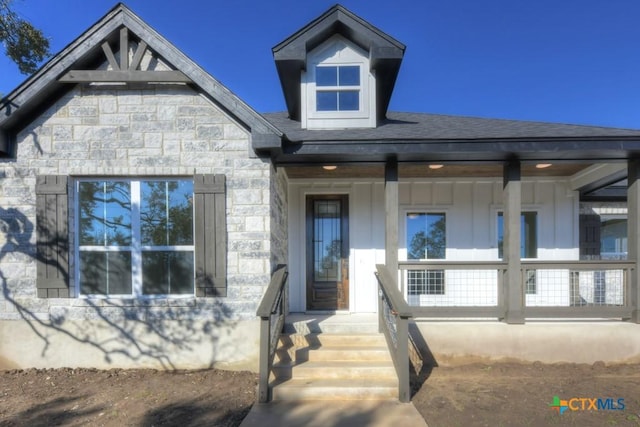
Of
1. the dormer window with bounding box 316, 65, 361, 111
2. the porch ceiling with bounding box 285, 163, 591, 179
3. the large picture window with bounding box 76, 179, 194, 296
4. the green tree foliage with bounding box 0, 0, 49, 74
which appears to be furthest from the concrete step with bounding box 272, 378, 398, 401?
the green tree foliage with bounding box 0, 0, 49, 74

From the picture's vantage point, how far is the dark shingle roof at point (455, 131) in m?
5.13

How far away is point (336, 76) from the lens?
629 cm

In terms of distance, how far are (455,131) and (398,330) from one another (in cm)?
333

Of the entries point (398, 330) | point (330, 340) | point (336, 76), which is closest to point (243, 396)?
point (330, 340)

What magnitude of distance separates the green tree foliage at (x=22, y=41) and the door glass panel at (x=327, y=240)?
992cm

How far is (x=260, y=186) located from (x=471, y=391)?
3.83 meters

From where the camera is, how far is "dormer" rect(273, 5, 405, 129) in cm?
602

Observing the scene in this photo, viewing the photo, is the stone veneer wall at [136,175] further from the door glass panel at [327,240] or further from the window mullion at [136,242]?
the door glass panel at [327,240]

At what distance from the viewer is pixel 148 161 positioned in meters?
5.01

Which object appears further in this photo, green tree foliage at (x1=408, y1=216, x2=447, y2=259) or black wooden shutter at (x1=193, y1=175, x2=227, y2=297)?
green tree foliage at (x1=408, y1=216, x2=447, y2=259)

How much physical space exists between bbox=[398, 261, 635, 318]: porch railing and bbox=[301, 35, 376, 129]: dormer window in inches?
106

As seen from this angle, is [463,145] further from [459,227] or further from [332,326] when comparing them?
[332,326]

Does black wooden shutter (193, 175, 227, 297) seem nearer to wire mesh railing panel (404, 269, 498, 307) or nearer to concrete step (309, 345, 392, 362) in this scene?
concrete step (309, 345, 392, 362)

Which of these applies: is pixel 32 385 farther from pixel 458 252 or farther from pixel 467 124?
pixel 467 124
